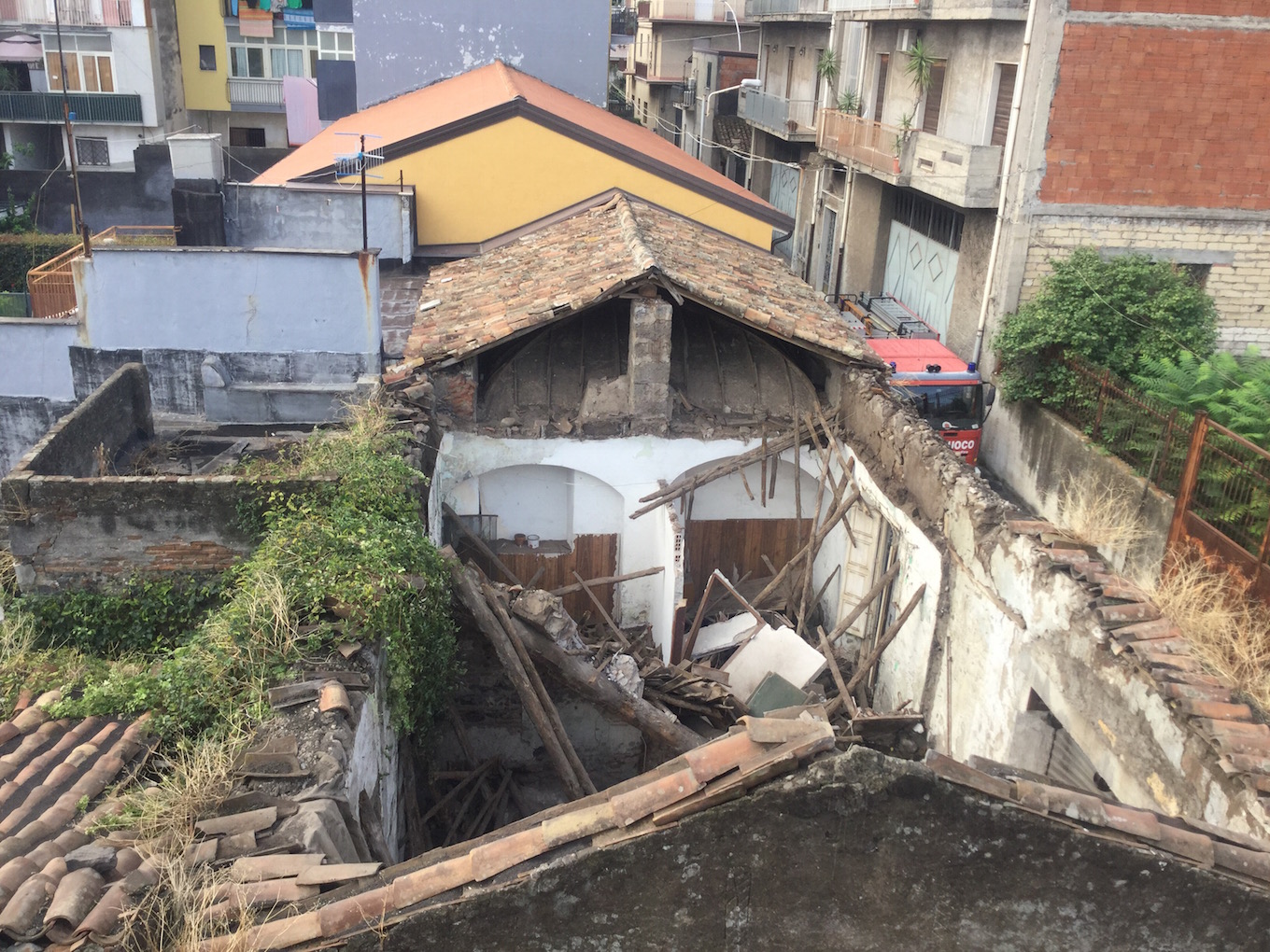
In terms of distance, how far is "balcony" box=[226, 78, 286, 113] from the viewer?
3884 cm

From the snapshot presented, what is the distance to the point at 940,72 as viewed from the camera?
23.3 m

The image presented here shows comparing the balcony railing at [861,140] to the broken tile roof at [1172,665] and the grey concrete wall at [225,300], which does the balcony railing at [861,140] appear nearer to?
the grey concrete wall at [225,300]

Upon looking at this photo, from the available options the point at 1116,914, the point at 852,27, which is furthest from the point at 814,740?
the point at 852,27

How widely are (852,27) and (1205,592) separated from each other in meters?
22.6

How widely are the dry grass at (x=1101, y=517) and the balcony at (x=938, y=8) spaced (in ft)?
28.3

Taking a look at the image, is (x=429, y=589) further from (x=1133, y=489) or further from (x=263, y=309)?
(x=1133, y=489)

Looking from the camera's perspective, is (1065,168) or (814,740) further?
(1065,168)

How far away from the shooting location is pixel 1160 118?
18.8m

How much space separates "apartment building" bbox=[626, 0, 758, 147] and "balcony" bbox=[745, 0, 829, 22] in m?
4.06

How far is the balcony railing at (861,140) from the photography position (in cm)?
2402

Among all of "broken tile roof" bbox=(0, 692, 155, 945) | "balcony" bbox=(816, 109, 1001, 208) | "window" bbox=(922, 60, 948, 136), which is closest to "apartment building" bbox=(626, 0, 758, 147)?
"balcony" bbox=(816, 109, 1001, 208)

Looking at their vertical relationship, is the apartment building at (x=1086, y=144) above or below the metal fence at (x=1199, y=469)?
above

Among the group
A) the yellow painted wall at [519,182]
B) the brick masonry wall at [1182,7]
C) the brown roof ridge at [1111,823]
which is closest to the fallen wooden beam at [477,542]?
the yellow painted wall at [519,182]

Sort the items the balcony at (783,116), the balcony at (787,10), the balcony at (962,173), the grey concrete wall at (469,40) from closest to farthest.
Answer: the balcony at (962,173) → the grey concrete wall at (469,40) → the balcony at (787,10) → the balcony at (783,116)
